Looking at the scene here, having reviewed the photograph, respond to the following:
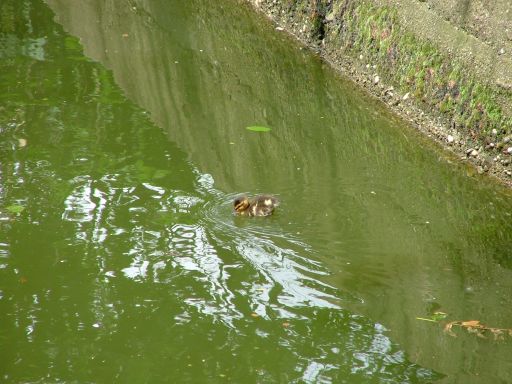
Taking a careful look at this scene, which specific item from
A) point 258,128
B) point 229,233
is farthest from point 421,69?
point 229,233

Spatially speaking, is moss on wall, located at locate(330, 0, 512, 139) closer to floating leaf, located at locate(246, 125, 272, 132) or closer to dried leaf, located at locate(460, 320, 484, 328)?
floating leaf, located at locate(246, 125, 272, 132)

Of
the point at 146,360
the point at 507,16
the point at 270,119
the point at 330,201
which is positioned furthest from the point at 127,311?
the point at 507,16

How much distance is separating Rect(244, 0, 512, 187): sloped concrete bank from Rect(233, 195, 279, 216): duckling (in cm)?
183

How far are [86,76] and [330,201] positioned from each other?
10.4 feet

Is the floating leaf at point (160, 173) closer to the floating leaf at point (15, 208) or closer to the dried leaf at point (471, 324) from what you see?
the floating leaf at point (15, 208)

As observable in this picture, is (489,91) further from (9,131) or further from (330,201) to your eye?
(9,131)

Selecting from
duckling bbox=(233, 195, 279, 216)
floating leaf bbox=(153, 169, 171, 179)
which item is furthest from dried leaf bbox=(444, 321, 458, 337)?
floating leaf bbox=(153, 169, 171, 179)

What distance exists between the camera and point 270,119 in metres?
7.51

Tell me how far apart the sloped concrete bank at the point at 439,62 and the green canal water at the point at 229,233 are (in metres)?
0.20

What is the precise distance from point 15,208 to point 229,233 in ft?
4.54

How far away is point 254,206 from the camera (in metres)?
5.75

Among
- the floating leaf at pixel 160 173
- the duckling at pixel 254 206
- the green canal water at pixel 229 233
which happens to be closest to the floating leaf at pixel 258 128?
the green canal water at pixel 229 233

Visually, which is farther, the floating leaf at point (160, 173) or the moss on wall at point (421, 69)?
the moss on wall at point (421, 69)

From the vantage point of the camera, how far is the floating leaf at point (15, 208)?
228 inches
